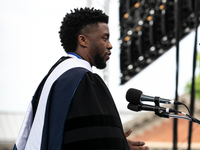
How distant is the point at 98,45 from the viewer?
1.62 m

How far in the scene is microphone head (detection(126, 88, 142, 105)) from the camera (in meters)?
1.46

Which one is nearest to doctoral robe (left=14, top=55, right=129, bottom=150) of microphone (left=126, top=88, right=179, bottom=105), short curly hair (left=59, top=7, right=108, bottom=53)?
microphone (left=126, top=88, right=179, bottom=105)

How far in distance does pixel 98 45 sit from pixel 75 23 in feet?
0.61

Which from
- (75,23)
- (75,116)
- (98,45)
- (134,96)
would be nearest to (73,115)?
(75,116)

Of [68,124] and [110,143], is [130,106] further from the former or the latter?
[68,124]

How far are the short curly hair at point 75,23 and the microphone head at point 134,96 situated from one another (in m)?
0.41

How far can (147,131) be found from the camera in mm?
18328

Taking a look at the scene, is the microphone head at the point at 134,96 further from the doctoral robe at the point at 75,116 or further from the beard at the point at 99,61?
the beard at the point at 99,61

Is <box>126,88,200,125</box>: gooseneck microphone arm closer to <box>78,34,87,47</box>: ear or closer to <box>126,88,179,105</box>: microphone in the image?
<box>126,88,179,105</box>: microphone

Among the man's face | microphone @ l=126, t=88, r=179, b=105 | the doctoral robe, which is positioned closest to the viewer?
the doctoral robe

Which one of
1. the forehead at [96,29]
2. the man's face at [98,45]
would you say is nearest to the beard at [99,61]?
the man's face at [98,45]

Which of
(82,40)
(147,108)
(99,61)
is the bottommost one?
(147,108)

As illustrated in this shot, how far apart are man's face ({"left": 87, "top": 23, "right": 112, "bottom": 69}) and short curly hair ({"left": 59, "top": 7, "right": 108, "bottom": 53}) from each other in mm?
56

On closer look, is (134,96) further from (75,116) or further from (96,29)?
(96,29)
